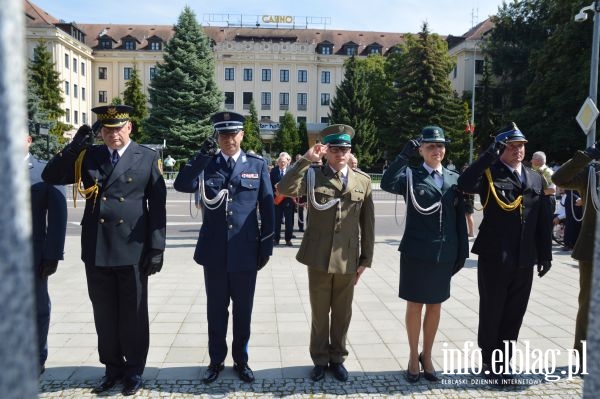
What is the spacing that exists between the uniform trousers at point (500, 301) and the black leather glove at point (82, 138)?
3440mm

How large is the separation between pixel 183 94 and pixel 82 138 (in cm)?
3861

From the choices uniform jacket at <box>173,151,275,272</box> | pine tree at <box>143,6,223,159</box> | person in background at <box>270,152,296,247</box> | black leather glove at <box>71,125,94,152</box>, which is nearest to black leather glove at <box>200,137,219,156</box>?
uniform jacket at <box>173,151,275,272</box>

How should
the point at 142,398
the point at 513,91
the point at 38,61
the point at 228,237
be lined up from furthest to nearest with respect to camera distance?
the point at 513,91 → the point at 38,61 → the point at 228,237 → the point at 142,398

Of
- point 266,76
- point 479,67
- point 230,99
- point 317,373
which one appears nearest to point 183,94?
point 230,99

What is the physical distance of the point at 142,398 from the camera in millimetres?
3734

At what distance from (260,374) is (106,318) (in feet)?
4.62

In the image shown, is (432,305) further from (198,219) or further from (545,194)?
(198,219)

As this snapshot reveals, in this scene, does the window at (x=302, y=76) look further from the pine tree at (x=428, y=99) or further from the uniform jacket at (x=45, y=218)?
the uniform jacket at (x=45, y=218)

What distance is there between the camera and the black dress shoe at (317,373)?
162 inches

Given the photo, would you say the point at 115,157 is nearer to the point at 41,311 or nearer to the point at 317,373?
the point at 41,311

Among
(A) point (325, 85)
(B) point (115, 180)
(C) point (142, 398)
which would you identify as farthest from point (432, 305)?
(A) point (325, 85)

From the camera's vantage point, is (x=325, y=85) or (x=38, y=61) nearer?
(x=38, y=61)

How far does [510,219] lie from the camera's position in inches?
163

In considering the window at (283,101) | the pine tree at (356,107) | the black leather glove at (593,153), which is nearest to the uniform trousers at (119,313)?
the black leather glove at (593,153)
